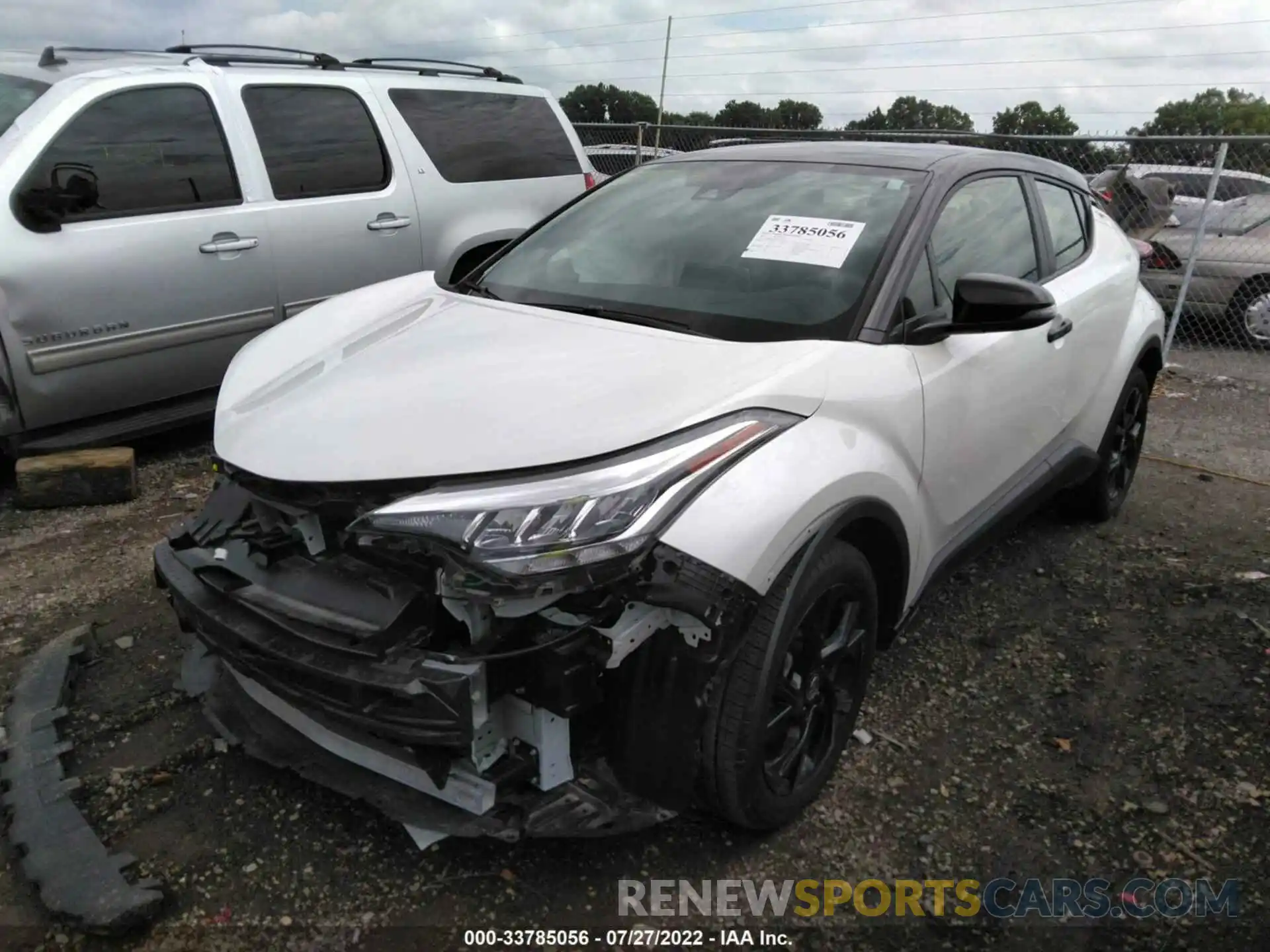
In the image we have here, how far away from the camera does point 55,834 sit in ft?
7.37

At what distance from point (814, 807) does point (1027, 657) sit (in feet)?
4.01

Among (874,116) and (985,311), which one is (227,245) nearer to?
(985,311)

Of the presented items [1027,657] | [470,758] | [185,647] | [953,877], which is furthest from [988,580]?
[185,647]

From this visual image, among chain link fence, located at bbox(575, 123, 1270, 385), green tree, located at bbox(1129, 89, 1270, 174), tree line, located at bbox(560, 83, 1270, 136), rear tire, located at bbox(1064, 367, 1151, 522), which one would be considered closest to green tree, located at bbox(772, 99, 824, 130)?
tree line, located at bbox(560, 83, 1270, 136)

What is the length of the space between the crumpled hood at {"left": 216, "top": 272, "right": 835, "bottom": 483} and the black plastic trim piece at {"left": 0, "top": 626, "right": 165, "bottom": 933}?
3.14ft

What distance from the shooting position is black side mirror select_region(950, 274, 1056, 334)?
252 cm

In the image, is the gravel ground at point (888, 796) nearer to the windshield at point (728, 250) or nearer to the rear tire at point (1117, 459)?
the rear tire at point (1117, 459)

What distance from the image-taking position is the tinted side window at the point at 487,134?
573cm

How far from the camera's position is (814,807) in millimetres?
2521

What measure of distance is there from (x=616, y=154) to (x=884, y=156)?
333 inches

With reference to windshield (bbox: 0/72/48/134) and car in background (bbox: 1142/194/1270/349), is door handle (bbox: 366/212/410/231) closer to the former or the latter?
windshield (bbox: 0/72/48/134)

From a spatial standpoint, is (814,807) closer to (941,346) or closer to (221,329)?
(941,346)

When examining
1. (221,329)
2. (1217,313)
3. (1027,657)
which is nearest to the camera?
(1027,657)

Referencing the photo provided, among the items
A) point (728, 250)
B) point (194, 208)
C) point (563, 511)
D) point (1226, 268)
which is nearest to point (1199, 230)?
point (1226, 268)
